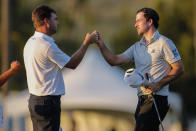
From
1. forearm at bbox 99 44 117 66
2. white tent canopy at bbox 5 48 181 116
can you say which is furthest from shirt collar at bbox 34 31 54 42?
white tent canopy at bbox 5 48 181 116

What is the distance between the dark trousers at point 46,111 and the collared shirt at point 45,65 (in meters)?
0.07

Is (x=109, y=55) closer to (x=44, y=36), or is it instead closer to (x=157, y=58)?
(x=157, y=58)

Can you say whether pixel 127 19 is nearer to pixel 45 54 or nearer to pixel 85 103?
pixel 85 103

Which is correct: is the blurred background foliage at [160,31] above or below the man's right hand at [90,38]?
above

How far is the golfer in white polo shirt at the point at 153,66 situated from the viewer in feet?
25.1

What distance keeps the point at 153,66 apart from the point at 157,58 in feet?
0.34

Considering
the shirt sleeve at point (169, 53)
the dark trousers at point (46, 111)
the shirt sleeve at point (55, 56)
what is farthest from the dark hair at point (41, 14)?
the shirt sleeve at point (169, 53)

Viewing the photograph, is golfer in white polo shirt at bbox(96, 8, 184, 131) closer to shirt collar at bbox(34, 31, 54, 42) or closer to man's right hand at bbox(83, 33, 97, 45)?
man's right hand at bbox(83, 33, 97, 45)

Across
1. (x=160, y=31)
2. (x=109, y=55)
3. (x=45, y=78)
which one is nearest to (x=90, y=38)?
(x=109, y=55)

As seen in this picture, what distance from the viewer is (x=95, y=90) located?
55.1 feet

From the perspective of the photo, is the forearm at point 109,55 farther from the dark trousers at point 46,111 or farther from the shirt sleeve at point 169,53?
the dark trousers at point 46,111

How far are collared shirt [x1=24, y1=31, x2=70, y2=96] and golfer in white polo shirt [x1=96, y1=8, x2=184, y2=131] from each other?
934 millimetres

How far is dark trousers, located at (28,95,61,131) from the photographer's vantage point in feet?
24.4

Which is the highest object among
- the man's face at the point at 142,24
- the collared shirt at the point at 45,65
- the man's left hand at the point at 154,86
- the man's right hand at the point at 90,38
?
the man's face at the point at 142,24
